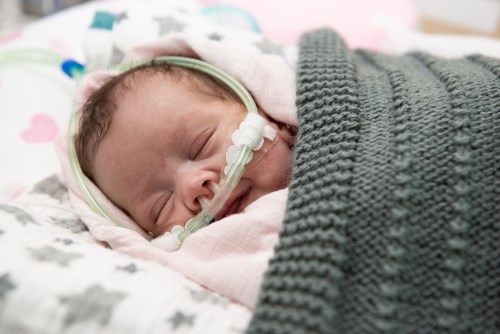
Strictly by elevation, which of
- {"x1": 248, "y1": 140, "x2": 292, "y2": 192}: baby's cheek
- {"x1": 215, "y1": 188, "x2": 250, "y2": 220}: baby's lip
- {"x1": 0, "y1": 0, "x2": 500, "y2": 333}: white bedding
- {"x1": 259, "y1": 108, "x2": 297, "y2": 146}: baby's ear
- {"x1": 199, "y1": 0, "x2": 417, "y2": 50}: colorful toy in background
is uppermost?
{"x1": 199, "y1": 0, "x2": 417, "y2": 50}: colorful toy in background

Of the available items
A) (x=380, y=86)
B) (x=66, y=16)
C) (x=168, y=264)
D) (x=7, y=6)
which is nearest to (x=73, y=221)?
(x=168, y=264)

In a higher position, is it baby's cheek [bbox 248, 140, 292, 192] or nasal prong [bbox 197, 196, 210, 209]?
baby's cheek [bbox 248, 140, 292, 192]

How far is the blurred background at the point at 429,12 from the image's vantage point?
1.80m

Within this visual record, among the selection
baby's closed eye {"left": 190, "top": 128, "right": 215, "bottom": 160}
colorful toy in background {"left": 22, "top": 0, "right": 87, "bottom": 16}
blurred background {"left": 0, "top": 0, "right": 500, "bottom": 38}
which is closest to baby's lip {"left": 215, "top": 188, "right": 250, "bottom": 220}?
baby's closed eye {"left": 190, "top": 128, "right": 215, "bottom": 160}

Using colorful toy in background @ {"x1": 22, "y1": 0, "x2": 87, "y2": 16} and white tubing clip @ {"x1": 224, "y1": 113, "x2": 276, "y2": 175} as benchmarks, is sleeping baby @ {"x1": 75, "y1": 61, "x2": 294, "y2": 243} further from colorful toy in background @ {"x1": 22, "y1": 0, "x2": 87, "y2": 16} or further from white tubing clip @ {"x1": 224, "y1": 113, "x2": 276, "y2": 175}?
colorful toy in background @ {"x1": 22, "y1": 0, "x2": 87, "y2": 16}

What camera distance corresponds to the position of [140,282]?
0.78m

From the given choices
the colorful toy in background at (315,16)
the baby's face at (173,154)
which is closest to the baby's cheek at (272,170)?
the baby's face at (173,154)

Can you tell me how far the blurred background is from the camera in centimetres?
180

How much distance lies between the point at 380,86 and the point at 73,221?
62 centimetres

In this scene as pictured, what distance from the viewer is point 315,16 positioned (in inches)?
67.1

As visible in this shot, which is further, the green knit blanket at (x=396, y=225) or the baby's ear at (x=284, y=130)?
the baby's ear at (x=284, y=130)

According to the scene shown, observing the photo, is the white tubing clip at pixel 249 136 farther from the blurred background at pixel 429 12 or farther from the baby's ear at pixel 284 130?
the blurred background at pixel 429 12

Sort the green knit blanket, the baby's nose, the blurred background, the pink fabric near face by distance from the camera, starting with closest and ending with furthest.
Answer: the green knit blanket, the pink fabric near face, the baby's nose, the blurred background

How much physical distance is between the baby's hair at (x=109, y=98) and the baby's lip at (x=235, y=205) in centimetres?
19
